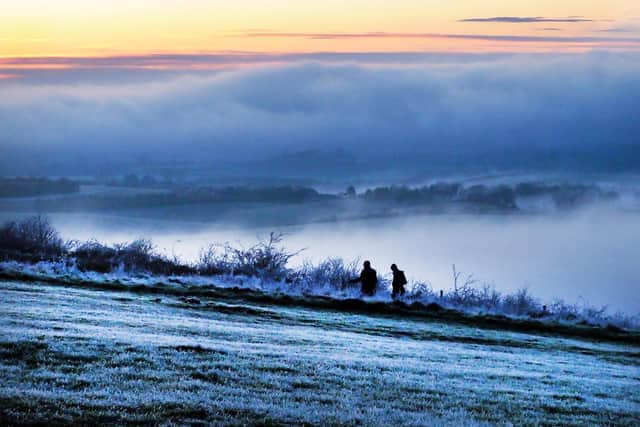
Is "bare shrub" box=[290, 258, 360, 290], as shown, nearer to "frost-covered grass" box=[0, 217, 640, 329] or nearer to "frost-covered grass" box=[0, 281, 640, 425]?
"frost-covered grass" box=[0, 217, 640, 329]

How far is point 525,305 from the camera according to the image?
128ft

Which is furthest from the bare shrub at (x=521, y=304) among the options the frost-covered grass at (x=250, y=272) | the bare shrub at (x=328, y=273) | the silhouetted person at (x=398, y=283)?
the bare shrub at (x=328, y=273)

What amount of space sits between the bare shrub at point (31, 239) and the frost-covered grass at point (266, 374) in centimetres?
1849

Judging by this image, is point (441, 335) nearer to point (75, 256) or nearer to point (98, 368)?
point (98, 368)

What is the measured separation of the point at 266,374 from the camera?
17125 mm

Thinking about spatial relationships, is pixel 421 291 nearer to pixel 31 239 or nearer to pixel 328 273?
pixel 328 273

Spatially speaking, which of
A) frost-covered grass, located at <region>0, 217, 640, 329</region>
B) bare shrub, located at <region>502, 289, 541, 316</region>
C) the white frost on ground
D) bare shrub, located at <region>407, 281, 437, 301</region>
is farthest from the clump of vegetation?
bare shrub, located at <region>502, 289, 541, 316</region>

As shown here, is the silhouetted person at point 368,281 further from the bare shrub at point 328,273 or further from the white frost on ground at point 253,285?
the bare shrub at point 328,273

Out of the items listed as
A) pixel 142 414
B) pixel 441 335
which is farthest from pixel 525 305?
pixel 142 414

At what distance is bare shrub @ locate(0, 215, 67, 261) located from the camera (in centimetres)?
4594

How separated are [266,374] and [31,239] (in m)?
36.1

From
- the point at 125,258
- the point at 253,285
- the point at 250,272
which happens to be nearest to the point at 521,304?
the point at 253,285

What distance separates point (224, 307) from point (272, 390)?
13.9m

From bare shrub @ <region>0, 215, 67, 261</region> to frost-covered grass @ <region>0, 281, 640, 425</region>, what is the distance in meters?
18.5
